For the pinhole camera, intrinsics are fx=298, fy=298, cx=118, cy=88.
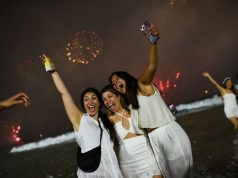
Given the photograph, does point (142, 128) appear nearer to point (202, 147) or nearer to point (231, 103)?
point (202, 147)

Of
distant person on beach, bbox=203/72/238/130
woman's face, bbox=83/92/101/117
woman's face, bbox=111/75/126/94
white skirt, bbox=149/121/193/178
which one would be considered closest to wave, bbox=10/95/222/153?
distant person on beach, bbox=203/72/238/130

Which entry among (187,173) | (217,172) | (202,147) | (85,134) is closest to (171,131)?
(187,173)

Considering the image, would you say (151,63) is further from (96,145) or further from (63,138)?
(63,138)

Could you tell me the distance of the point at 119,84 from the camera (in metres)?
5.20

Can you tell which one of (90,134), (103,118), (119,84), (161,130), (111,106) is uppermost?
(119,84)

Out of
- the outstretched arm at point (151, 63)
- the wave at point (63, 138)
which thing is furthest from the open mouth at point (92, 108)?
the wave at point (63, 138)

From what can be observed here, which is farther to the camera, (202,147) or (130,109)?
(202,147)

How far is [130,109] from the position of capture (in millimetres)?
5297

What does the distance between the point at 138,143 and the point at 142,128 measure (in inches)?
10.7

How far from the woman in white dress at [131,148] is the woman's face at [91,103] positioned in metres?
0.25

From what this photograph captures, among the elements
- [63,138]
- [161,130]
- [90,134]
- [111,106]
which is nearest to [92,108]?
[111,106]

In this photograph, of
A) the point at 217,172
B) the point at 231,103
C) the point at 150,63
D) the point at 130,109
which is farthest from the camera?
the point at 231,103

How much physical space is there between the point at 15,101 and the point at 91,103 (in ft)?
4.23

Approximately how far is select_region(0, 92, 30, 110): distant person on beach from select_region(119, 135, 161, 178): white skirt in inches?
70.8
